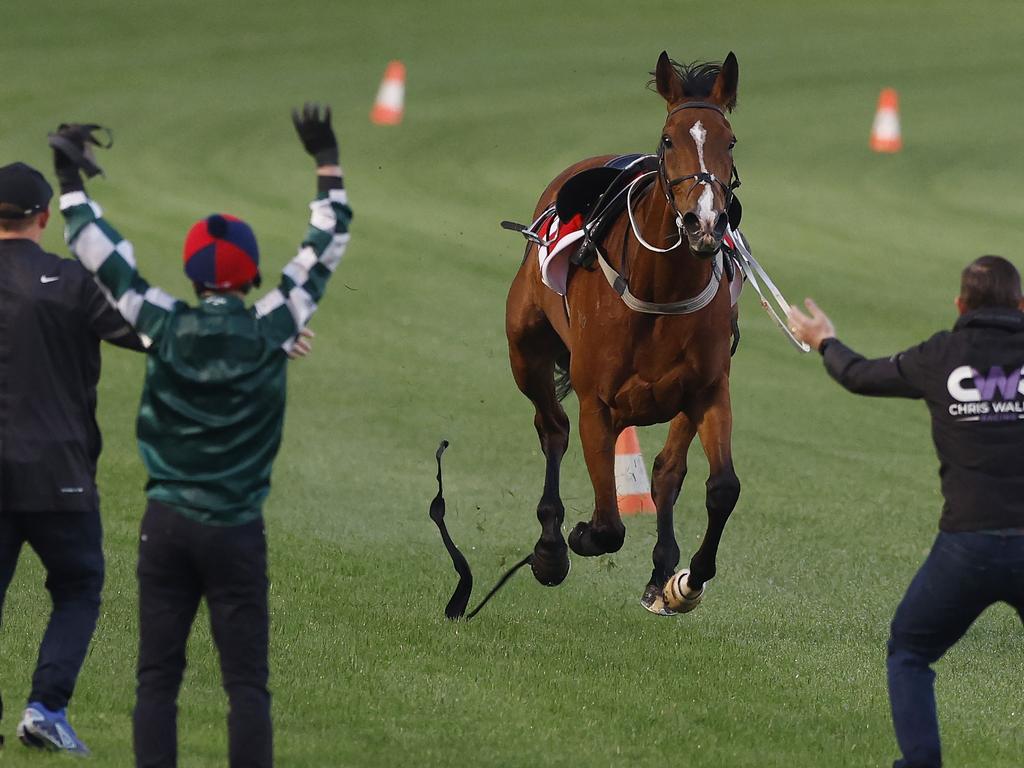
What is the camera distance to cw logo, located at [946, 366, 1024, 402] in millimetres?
5926

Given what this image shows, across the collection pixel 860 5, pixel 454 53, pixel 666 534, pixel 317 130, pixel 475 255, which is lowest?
pixel 666 534

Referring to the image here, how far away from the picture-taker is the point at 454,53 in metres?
33.1

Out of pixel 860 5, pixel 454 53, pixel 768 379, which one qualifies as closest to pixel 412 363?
pixel 768 379

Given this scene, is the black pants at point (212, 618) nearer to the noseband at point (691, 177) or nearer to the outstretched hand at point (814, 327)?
the outstretched hand at point (814, 327)

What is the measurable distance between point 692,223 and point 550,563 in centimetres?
277

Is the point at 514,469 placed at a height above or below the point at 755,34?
below

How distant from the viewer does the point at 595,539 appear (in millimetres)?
9227

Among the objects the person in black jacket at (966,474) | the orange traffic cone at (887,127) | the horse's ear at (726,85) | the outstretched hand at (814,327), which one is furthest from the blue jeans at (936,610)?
the orange traffic cone at (887,127)

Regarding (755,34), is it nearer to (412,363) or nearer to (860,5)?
(860,5)

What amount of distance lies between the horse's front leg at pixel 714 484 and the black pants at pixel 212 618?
3472 mm

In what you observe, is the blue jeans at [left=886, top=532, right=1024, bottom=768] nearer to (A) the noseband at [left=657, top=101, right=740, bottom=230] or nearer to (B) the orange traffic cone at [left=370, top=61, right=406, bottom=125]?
(A) the noseband at [left=657, top=101, right=740, bottom=230]

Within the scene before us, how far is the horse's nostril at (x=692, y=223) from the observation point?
7703 millimetres

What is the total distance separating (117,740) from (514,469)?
758 centimetres

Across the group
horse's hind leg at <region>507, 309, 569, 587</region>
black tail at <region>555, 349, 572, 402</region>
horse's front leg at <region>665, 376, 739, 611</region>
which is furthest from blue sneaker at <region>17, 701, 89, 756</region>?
black tail at <region>555, 349, 572, 402</region>
